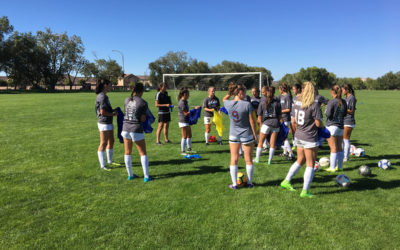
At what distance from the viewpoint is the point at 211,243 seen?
316 centimetres

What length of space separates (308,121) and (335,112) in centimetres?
166

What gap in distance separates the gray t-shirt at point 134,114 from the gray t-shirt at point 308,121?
3.16 meters

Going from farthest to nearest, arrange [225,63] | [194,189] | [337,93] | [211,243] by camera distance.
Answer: [225,63] < [337,93] < [194,189] < [211,243]

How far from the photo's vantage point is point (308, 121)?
413 centimetres

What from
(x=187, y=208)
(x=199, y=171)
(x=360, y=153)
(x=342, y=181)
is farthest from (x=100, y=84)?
(x=360, y=153)

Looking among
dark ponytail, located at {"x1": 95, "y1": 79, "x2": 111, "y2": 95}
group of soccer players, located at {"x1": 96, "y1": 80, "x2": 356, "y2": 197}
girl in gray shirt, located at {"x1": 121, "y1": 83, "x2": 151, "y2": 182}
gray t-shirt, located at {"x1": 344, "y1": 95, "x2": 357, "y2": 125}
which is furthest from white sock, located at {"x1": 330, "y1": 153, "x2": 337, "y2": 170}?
dark ponytail, located at {"x1": 95, "y1": 79, "x2": 111, "y2": 95}

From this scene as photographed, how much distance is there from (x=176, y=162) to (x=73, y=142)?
198 inches

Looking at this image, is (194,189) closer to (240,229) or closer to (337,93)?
(240,229)

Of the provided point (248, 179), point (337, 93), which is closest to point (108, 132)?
point (248, 179)

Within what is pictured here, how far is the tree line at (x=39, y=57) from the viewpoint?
57.7 metres

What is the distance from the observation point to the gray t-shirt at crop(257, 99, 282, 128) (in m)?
5.88

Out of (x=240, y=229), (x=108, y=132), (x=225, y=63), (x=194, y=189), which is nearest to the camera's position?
(x=240, y=229)

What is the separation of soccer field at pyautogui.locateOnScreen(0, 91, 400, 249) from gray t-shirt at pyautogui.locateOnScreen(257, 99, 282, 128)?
122cm

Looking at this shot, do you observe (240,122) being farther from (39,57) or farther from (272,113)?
(39,57)
